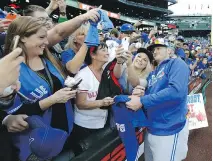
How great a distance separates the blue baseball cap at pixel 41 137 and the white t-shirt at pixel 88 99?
598mm

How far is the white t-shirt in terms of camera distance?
7.02 ft

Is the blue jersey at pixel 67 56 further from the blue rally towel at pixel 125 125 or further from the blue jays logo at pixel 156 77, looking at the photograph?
the blue jays logo at pixel 156 77

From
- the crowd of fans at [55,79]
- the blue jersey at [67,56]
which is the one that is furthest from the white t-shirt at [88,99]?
the blue jersey at [67,56]

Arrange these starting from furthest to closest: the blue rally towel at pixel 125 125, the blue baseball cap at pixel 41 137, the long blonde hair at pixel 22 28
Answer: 1. the blue rally towel at pixel 125 125
2. the long blonde hair at pixel 22 28
3. the blue baseball cap at pixel 41 137

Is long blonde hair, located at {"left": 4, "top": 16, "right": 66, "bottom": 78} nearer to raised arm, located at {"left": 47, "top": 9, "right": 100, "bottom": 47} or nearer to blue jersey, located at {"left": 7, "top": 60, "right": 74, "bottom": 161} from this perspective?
blue jersey, located at {"left": 7, "top": 60, "right": 74, "bottom": 161}

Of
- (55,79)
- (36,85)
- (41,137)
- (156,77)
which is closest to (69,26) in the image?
(55,79)

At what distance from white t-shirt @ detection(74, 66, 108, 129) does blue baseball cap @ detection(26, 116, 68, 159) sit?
0.60 meters

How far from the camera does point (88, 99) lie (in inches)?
84.7

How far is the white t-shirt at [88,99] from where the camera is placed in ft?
7.02

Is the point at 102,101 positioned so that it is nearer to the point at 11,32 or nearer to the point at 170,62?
the point at 170,62

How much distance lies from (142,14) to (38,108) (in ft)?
131

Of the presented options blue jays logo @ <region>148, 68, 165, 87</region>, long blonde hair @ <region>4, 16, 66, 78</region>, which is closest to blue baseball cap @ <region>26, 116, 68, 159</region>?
long blonde hair @ <region>4, 16, 66, 78</region>

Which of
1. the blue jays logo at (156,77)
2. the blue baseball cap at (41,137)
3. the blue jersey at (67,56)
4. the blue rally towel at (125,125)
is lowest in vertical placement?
the blue rally towel at (125,125)

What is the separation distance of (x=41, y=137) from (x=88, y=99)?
69 centimetres
